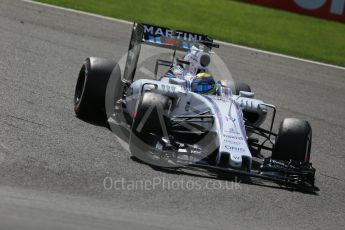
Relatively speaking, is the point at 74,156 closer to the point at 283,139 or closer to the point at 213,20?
the point at 283,139

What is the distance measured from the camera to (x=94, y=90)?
10.5 m

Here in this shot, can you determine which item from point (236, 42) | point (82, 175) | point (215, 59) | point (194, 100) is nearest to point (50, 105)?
point (194, 100)

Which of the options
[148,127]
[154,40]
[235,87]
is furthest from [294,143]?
[154,40]

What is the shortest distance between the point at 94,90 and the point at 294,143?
2.70m

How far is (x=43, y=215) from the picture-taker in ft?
21.3

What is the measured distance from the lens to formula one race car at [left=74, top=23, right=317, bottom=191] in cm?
892

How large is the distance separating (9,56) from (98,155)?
5.38 meters

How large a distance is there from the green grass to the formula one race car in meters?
8.34

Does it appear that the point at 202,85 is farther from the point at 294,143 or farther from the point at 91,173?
the point at 91,173

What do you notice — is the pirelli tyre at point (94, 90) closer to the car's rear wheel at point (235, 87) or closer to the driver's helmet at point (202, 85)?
the driver's helmet at point (202, 85)

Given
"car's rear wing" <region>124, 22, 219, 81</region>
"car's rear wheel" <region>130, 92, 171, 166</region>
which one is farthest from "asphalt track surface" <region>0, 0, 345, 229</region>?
"car's rear wing" <region>124, 22, 219, 81</region>

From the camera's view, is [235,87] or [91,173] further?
[235,87]

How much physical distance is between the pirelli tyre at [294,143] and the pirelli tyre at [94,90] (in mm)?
2444

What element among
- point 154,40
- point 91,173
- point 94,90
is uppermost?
point 154,40
